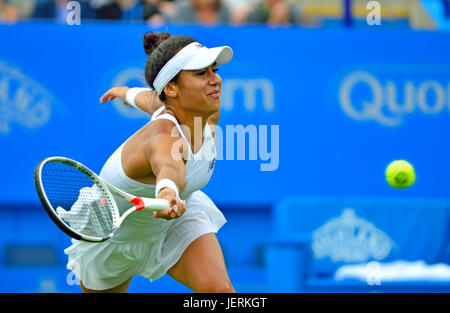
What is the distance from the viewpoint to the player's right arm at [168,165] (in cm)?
412

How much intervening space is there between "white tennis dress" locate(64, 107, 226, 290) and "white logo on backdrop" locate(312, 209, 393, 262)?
2107 millimetres

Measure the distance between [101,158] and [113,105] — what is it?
18.1 inches

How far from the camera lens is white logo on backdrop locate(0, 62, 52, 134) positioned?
25.5 feet

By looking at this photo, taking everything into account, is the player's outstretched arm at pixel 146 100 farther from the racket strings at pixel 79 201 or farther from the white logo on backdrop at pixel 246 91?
the white logo on backdrop at pixel 246 91

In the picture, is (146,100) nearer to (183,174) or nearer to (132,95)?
(132,95)

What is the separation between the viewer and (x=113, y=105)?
25.8 feet

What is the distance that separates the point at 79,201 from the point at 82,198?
0.09 ft

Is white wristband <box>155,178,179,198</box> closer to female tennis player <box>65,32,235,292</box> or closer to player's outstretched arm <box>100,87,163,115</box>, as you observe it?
female tennis player <box>65,32,235,292</box>

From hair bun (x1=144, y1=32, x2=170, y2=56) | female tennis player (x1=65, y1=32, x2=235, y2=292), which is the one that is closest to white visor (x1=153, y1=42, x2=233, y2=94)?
female tennis player (x1=65, y1=32, x2=235, y2=292)

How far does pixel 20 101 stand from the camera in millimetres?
7781

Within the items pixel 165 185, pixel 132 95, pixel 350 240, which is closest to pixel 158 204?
pixel 165 185
